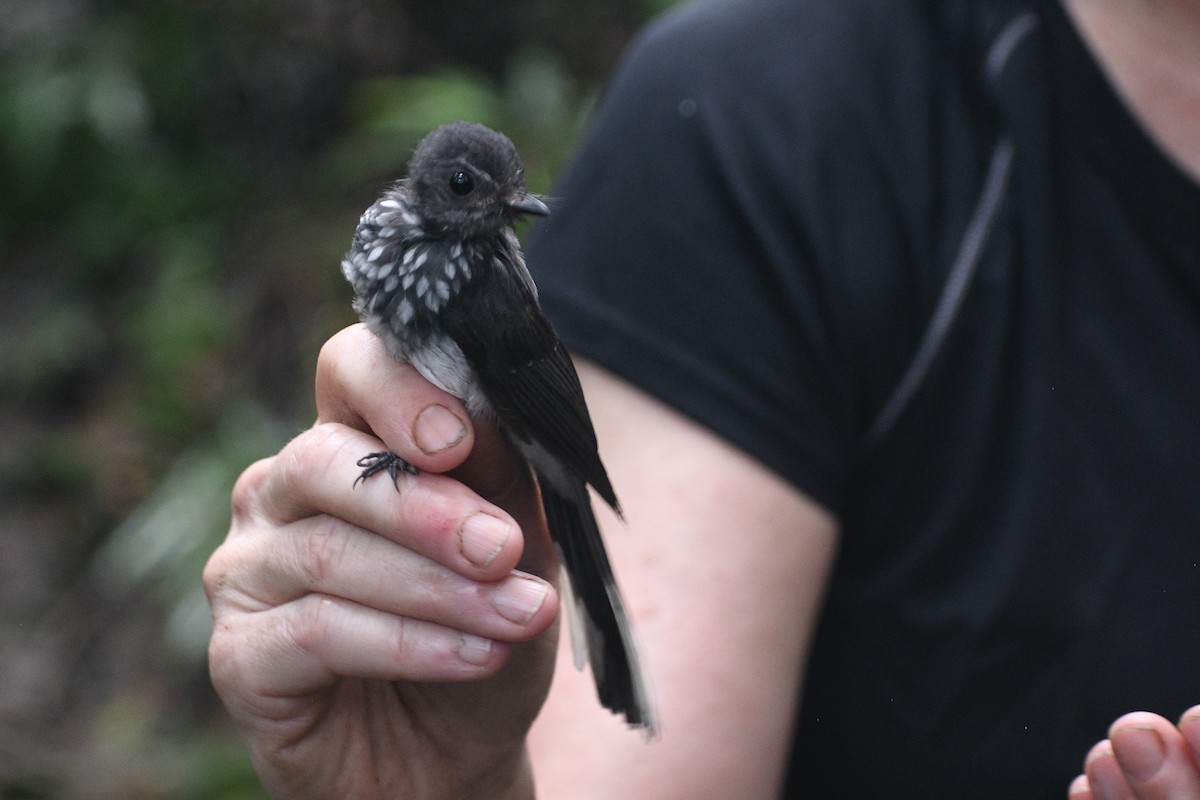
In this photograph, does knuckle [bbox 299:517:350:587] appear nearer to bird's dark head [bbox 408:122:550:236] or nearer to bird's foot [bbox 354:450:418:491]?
bird's foot [bbox 354:450:418:491]

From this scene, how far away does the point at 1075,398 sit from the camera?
8.13 ft

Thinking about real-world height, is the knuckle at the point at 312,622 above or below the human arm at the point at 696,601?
above

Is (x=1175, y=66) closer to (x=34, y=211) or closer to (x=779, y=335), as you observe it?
(x=779, y=335)

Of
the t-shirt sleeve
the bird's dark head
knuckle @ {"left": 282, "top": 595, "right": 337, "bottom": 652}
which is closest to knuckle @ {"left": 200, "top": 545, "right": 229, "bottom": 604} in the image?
knuckle @ {"left": 282, "top": 595, "right": 337, "bottom": 652}

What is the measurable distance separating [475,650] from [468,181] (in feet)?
2.24

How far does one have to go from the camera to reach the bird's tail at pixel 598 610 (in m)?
1.90

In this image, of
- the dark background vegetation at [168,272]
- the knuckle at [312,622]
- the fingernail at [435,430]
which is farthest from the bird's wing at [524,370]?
the dark background vegetation at [168,272]

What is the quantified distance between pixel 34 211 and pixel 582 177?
18.4ft

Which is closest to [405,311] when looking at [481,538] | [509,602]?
[481,538]

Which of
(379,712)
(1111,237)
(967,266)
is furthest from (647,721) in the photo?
(1111,237)

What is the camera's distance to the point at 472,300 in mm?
1740

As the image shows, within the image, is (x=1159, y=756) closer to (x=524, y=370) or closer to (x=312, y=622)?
(x=524, y=370)

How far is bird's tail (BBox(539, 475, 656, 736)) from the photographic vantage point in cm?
190

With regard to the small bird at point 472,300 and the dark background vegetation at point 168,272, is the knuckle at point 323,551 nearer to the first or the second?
the small bird at point 472,300
